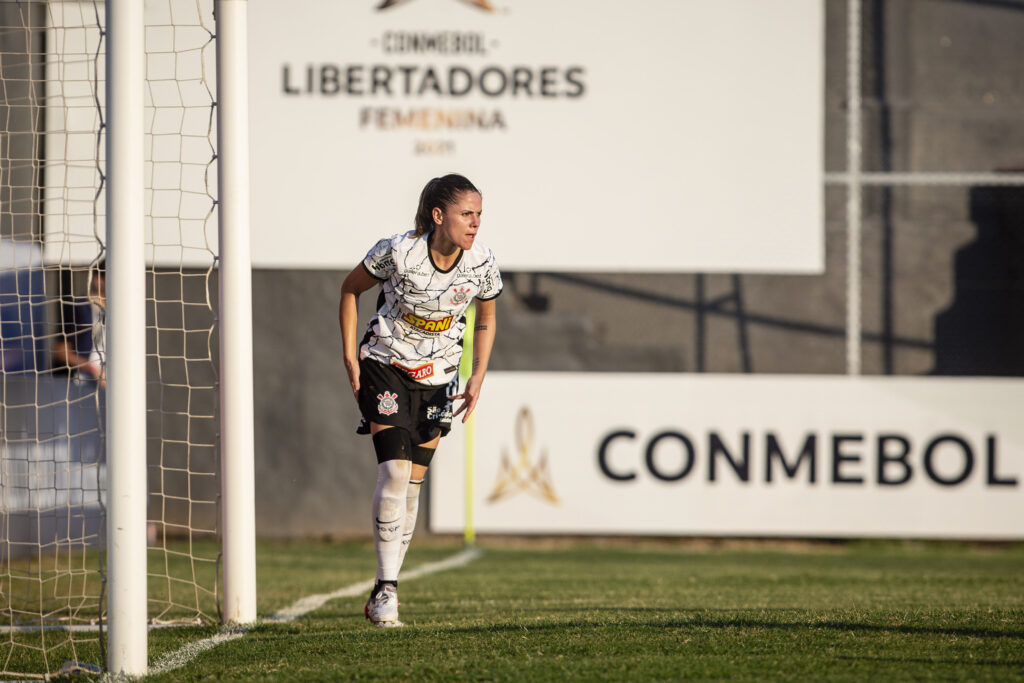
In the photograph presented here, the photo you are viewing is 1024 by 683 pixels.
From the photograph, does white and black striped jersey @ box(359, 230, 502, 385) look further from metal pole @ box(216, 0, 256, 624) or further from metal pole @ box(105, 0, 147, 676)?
metal pole @ box(105, 0, 147, 676)

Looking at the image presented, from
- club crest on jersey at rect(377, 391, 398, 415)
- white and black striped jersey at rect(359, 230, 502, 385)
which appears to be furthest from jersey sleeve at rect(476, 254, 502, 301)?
→ club crest on jersey at rect(377, 391, 398, 415)

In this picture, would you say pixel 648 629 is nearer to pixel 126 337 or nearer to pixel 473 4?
pixel 126 337

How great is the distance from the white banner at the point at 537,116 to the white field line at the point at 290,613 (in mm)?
2924

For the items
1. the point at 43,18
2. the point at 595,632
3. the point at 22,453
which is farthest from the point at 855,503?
the point at 43,18

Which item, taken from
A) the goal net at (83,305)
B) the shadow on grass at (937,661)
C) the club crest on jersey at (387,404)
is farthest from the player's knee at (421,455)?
the goal net at (83,305)

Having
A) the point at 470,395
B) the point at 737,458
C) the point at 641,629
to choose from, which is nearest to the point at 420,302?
the point at 470,395

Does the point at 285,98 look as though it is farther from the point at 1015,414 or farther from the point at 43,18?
the point at 1015,414

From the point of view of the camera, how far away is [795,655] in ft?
10.9

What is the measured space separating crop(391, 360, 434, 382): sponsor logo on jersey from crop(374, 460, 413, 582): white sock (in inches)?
12.9

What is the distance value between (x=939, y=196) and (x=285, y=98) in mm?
6340

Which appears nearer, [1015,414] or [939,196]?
[1015,414]

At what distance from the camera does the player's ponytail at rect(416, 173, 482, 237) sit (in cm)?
405

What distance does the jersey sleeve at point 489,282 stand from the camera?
4.29 m

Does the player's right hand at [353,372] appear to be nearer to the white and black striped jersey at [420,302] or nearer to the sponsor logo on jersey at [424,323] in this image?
the white and black striped jersey at [420,302]
